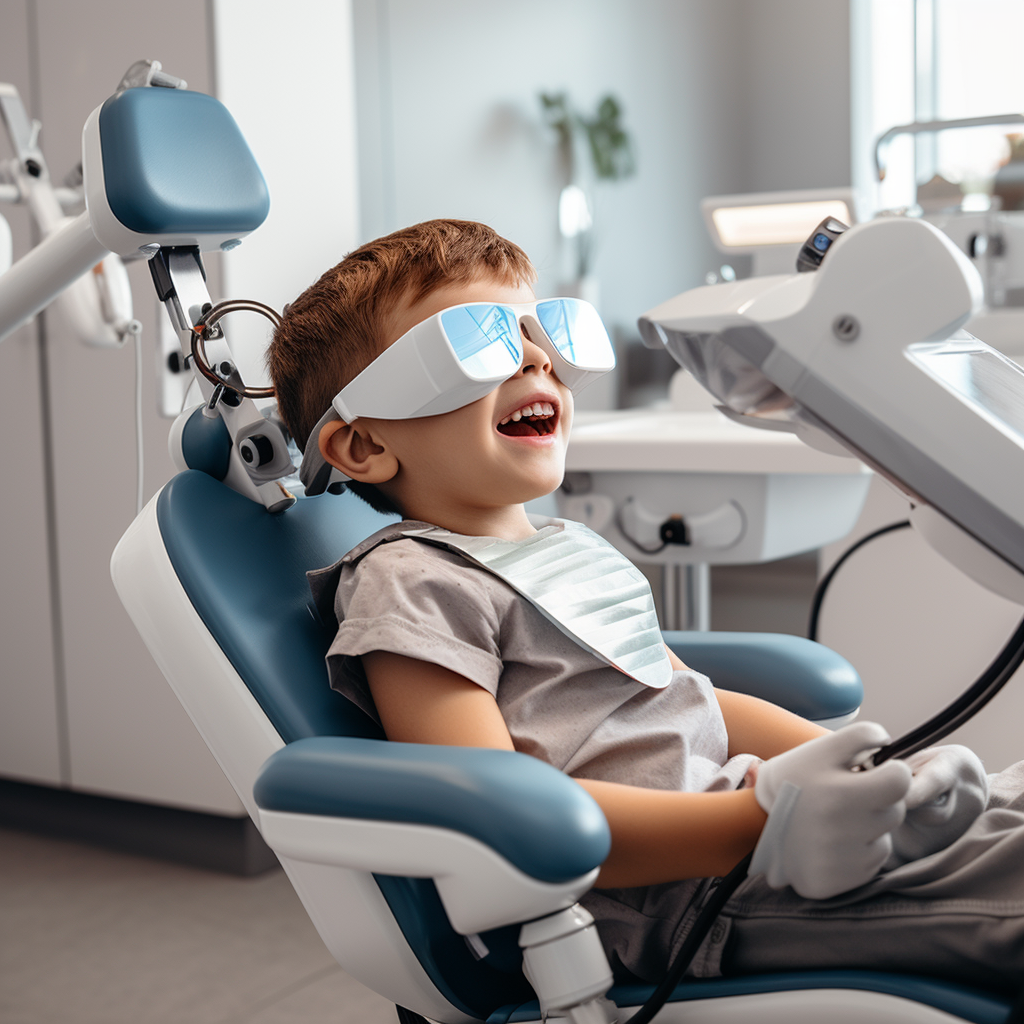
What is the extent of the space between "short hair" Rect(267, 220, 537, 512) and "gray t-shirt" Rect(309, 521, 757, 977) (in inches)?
5.8

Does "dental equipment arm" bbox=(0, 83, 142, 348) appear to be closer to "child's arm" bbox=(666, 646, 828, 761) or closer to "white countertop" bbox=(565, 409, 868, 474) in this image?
"white countertop" bbox=(565, 409, 868, 474)

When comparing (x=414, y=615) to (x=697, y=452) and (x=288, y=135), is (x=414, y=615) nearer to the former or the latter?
(x=697, y=452)

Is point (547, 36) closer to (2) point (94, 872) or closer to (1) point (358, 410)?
(2) point (94, 872)

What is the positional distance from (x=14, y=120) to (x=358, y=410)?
112cm

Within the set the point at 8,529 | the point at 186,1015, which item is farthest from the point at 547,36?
the point at 186,1015

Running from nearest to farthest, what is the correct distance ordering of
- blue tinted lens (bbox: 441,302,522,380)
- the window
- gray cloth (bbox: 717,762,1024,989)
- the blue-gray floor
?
gray cloth (bbox: 717,762,1024,989), blue tinted lens (bbox: 441,302,522,380), the blue-gray floor, the window

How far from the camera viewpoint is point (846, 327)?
57 cm

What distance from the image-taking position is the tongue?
0.89 metres

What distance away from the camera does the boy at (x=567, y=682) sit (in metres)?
0.69

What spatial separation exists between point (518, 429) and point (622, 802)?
31 centimetres

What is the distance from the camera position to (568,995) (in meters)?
0.68

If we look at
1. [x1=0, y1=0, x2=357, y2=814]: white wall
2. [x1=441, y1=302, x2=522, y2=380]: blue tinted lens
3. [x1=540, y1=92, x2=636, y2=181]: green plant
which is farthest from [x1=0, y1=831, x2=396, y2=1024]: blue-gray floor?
[x1=540, y1=92, x2=636, y2=181]: green plant

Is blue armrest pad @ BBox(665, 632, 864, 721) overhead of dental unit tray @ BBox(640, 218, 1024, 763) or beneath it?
beneath

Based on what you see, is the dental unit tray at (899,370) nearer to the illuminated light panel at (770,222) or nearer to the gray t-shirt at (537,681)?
the gray t-shirt at (537,681)
